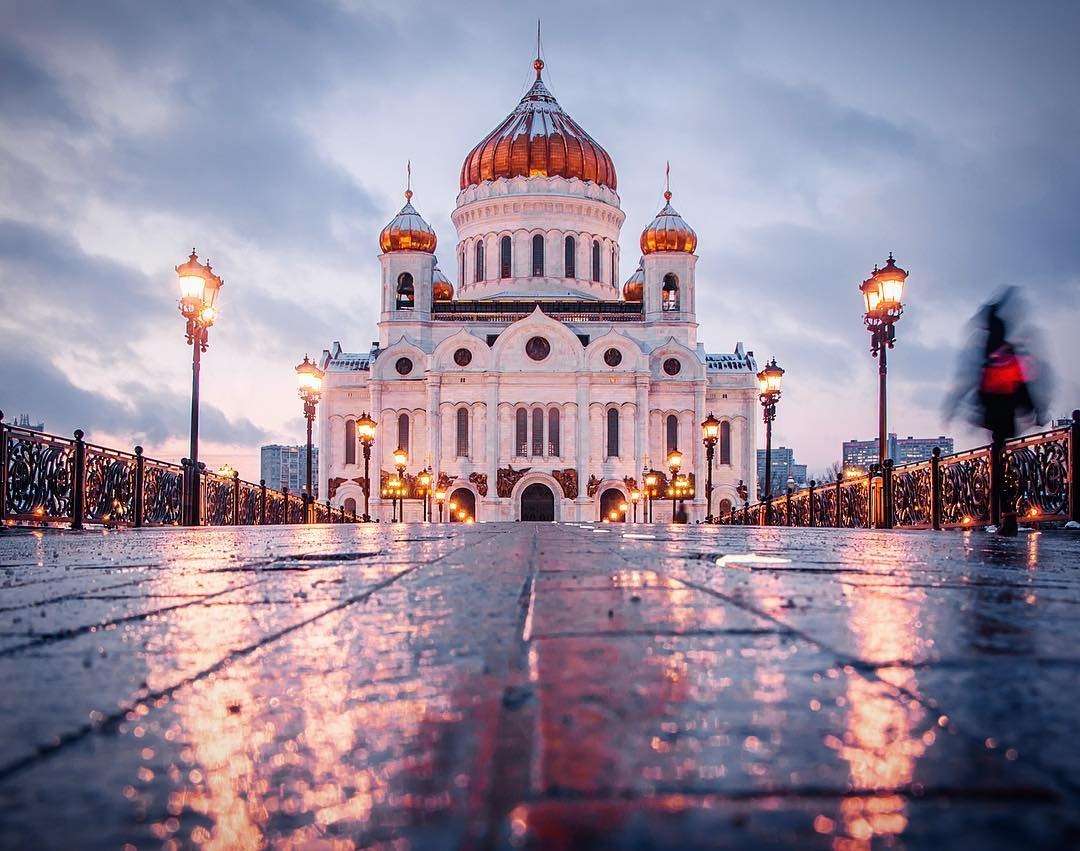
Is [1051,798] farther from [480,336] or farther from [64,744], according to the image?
[480,336]

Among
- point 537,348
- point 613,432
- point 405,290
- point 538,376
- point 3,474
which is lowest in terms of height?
point 3,474

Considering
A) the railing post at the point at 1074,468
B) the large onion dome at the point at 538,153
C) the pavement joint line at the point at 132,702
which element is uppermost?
the large onion dome at the point at 538,153

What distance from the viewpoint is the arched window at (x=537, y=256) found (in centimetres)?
6172

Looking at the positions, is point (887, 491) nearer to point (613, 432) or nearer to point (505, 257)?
point (613, 432)

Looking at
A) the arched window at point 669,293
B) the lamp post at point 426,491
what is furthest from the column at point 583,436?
the lamp post at point 426,491

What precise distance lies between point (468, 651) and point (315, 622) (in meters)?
0.69

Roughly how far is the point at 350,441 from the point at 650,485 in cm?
1799

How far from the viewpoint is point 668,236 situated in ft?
197

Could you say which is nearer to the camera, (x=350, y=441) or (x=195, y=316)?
(x=195, y=316)

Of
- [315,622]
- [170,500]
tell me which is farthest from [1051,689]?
[170,500]

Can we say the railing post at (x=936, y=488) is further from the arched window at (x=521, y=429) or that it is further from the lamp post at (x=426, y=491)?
the arched window at (x=521, y=429)

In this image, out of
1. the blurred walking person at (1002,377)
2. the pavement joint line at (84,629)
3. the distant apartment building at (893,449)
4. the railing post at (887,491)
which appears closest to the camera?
the pavement joint line at (84,629)

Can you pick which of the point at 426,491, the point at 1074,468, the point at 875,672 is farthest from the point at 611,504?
the point at 875,672

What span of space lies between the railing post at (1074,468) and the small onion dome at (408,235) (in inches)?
2054
